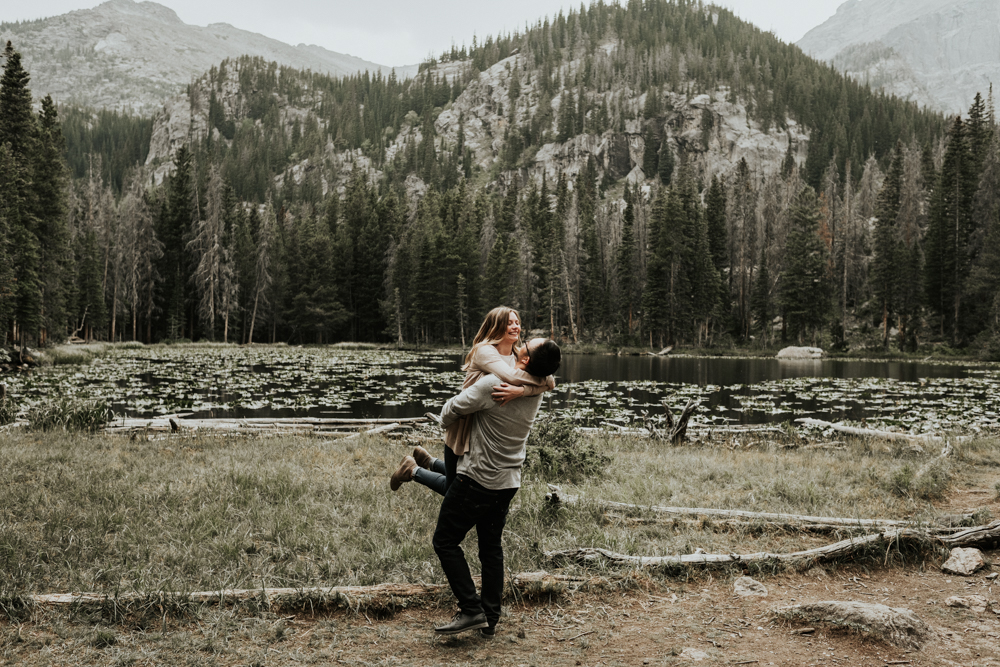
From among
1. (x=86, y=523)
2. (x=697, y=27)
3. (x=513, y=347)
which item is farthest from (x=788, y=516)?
(x=697, y=27)

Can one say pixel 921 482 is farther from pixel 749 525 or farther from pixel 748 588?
pixel 748 588

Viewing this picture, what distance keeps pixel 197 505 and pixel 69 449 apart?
14.3 feet

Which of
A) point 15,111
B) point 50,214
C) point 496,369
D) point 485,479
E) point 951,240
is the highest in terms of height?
point 15,111

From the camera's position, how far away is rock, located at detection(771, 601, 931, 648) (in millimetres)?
3883

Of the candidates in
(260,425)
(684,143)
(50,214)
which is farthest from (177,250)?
(684,143)

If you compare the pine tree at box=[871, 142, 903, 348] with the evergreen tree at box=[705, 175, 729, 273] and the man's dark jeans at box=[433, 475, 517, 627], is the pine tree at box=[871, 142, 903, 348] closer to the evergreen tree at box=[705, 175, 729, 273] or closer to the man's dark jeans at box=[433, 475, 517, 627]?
the evergreen tree at box=[705, 175, 729, 273]

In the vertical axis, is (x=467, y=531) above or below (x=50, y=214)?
below

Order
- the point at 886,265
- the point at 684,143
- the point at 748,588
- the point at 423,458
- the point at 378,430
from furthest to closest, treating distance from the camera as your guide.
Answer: the point at 684,143, the point at 886,265, the point at 378,430, the point at 423,458, the point at 748,588

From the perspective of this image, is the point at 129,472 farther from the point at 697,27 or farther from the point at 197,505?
the point at 697,27

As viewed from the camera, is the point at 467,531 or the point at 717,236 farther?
the point at 717,236

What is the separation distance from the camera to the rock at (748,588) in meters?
4.86

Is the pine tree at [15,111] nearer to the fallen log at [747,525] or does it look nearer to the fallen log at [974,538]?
the fallen log at [747,525]

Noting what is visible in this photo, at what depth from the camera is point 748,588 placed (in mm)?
4973

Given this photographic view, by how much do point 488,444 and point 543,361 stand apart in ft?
2.28
